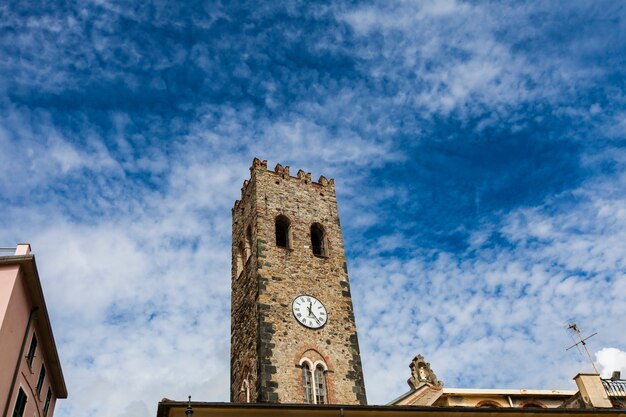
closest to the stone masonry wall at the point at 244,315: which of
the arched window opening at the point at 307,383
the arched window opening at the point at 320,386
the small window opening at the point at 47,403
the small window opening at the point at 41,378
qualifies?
the arched window opening at the point at 307,383

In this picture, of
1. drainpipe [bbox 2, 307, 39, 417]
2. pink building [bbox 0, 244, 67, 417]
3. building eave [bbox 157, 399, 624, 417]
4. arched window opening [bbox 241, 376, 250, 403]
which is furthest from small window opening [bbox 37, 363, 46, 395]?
building eave [bbox 157, 399, 624, 417]

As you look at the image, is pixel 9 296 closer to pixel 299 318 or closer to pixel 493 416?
pixel 299 318

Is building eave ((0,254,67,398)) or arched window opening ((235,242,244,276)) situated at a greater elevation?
arched window opening ((235,242,244,276))

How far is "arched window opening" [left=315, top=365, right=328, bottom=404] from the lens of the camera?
24250 mm

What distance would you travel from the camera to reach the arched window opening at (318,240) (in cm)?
3024

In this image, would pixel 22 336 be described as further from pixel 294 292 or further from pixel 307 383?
pixel 294 292

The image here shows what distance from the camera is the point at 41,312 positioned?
20875 millimetres

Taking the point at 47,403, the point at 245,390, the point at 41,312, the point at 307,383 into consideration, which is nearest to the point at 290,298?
the point at 307,383

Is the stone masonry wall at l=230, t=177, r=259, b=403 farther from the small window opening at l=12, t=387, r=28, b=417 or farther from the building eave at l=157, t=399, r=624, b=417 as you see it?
the building eave at l=157, t=399, r=624, b=417

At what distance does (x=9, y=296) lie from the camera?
17.8m

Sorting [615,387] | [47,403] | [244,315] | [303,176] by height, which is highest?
[303,176]

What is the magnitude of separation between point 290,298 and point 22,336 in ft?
36.4

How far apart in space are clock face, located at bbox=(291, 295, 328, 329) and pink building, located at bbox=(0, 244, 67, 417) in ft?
32.3

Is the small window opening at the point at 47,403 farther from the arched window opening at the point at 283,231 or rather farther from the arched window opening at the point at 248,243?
the arched window opening at the point at 283,231
